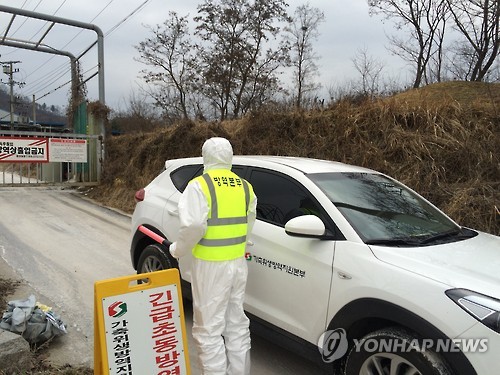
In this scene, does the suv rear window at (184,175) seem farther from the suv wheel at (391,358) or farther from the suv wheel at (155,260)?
the suv wheel at (391,358)

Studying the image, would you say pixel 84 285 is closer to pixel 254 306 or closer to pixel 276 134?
pixel 254 306

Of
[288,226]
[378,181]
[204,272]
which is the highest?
[378,181]

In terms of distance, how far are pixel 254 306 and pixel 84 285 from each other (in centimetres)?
279

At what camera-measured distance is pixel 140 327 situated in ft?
8.51

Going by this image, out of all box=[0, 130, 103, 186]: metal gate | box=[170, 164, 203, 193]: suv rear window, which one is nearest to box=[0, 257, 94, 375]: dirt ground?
box=[170, 164, 203, 193]: suv rear window

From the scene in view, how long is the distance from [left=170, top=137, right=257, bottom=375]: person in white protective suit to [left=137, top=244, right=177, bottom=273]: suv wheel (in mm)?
1174

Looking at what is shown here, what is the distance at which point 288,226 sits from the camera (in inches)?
111

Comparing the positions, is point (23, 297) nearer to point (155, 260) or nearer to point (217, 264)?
point (155, 260)

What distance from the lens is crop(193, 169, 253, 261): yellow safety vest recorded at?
279cm

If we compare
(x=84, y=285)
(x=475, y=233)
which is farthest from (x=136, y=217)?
(x=475, y=233)

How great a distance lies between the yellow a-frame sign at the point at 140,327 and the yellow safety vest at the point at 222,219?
0.98ft

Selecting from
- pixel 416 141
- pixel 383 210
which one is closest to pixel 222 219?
pixel 383 210

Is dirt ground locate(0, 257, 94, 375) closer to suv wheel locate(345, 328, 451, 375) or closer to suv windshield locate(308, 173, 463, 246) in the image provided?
suv wheel locate(345, 328, 451, 375)

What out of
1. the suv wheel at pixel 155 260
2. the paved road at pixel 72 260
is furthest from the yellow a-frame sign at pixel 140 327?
the suv wheel at pixel 155 260
